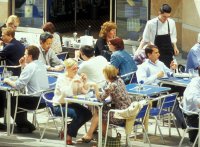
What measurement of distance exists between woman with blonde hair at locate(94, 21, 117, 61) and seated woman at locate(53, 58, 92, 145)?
8.19 feet

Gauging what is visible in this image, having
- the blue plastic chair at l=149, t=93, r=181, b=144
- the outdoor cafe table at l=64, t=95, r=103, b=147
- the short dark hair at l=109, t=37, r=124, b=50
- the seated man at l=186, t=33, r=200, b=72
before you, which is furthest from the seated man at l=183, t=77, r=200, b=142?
the seated man at l=186, t=33, r=200, b=72

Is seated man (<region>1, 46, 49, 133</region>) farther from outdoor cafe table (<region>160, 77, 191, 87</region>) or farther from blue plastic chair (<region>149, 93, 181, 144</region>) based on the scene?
outdoor cafe table (<region>160, 77, 191, 87</region>)

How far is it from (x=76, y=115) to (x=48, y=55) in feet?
8.94

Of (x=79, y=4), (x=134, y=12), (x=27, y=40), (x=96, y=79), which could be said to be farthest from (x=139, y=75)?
(x=79, y=4)

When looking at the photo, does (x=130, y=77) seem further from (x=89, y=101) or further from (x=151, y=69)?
(x=89, y=101)

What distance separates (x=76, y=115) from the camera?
1331 cm

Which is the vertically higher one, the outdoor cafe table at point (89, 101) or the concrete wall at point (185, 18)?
the concrete wall at point (185, 18)

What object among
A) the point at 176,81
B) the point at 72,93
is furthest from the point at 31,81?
the point at 176,81

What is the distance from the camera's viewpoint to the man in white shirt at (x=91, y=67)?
1394 cm

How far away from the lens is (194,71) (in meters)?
14.8

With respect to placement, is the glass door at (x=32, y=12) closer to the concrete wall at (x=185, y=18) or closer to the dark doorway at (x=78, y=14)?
the dark doorway at (x=78, y=14)

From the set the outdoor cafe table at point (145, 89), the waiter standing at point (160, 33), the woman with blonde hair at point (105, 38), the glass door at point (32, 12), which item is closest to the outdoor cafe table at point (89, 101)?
the outdoor cafe table at point (145, 89)

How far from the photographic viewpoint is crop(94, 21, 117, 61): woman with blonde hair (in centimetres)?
1584

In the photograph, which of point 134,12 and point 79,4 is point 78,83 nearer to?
point 134,12
